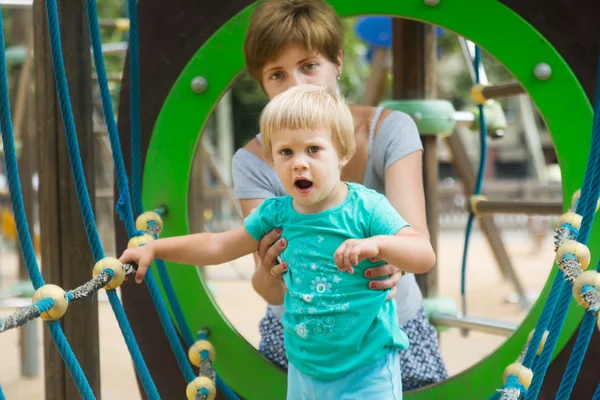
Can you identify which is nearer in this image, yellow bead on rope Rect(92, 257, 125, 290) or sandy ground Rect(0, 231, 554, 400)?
yellow bead on rope Rect(92, 257, 125, 290)

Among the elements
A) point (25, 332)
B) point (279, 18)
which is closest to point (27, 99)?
point (25, 332)

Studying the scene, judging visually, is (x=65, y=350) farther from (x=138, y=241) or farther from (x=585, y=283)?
(x=585, y=283)

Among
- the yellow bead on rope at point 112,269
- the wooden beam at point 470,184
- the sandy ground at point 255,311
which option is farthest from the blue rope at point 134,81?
the wooden beam at point 470,184

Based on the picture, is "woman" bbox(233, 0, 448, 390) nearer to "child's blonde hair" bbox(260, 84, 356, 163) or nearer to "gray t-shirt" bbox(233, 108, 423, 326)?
"gray t-shirt" bbox(233, 108, 423, 326)

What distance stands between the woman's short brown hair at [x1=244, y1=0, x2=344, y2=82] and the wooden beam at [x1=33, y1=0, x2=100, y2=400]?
471mm

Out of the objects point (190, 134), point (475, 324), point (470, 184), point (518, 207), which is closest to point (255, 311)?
point (470, 184)

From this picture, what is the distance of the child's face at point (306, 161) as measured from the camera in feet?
3.68

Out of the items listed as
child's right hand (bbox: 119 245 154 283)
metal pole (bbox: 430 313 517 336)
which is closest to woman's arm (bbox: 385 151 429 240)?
child's right hand (bbox: 119 245 154 283)

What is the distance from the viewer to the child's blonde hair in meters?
1.13

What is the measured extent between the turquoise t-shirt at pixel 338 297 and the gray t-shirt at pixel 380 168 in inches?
10.3

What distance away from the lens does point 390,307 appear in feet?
4.07

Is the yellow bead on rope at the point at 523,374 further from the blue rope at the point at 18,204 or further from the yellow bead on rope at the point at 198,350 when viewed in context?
the blue rope at the point at 18,204

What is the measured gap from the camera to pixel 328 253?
1.18m

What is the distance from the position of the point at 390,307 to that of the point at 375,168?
343mm
